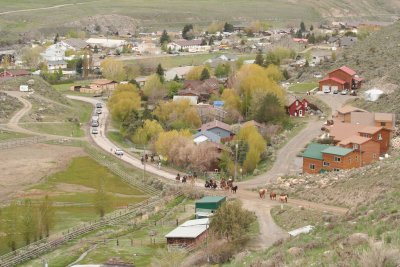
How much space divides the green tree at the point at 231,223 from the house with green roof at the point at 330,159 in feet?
51.3

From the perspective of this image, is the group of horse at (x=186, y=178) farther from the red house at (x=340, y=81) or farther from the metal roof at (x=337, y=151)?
the red house at (x=340, y=81)

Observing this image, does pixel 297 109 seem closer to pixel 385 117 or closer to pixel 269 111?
pixel 269 111

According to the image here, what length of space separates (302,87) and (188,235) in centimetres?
4847

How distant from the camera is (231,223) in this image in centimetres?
2970

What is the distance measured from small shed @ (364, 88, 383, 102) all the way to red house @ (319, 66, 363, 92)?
5792mm

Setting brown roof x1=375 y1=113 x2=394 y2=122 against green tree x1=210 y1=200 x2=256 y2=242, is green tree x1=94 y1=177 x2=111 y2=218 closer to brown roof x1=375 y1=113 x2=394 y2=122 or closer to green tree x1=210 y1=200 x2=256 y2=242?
green tree x1=210 y1=200 x2=256 y2=242

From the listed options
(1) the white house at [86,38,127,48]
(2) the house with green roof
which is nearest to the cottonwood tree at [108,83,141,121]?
(2) the house with green roof

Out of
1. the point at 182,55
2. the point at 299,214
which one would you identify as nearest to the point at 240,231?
the point at 299,214

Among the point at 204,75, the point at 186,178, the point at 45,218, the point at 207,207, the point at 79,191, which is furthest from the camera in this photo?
the point at 204,75

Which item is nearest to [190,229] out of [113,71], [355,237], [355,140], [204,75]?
[355,237]

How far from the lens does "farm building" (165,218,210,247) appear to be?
30.7 m

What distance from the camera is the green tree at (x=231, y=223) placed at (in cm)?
2933

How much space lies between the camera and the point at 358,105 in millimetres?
64438

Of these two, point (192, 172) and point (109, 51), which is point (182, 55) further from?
point (192, 172)
